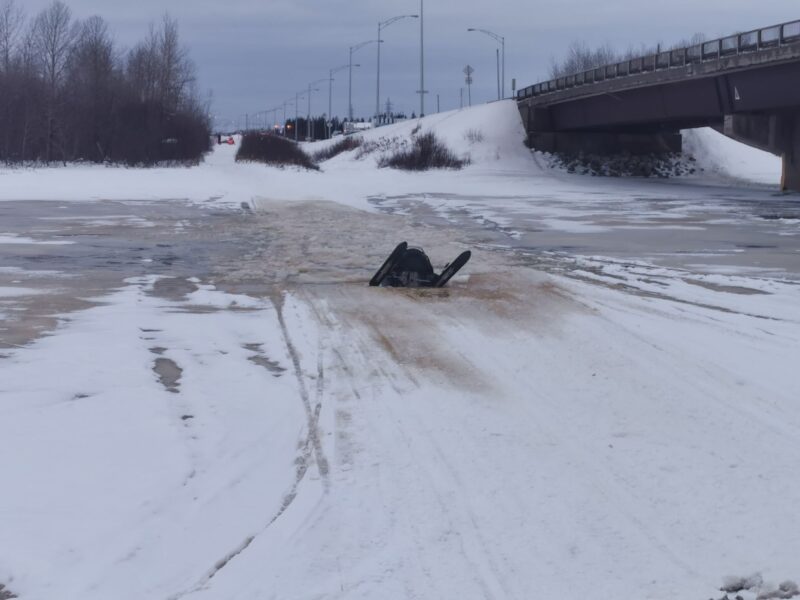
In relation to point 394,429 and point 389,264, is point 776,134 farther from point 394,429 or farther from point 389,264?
point 394,429

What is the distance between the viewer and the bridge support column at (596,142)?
70.9 m

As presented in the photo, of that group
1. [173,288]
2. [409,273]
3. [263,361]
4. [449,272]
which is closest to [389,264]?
[409,273]

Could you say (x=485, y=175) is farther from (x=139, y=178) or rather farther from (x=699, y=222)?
(x=699, y=222)

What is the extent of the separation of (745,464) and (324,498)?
8.67 feet

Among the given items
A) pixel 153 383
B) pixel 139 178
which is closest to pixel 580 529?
pixel 153 383

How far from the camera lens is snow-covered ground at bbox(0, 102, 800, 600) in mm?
5047

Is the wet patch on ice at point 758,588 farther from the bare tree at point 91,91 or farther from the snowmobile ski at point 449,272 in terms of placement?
the bare tree at point 91,91

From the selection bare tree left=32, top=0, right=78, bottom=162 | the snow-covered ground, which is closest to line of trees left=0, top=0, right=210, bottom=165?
bare tree left=32, top=0, right=78, bottom=162

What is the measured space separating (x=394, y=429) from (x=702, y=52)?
141ft

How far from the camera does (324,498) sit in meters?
5.92

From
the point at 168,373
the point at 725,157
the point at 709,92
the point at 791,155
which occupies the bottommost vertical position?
the point at 168,373

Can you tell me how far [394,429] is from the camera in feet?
23.9

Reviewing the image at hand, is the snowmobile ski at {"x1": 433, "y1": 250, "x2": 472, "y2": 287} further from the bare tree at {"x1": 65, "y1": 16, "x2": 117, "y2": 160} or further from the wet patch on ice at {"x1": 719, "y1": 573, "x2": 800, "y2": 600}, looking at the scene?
the bare tree at {"x1": 65, "y1": 16, "x2": 117, "y2": 160}

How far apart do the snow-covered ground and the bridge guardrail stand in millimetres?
26244
